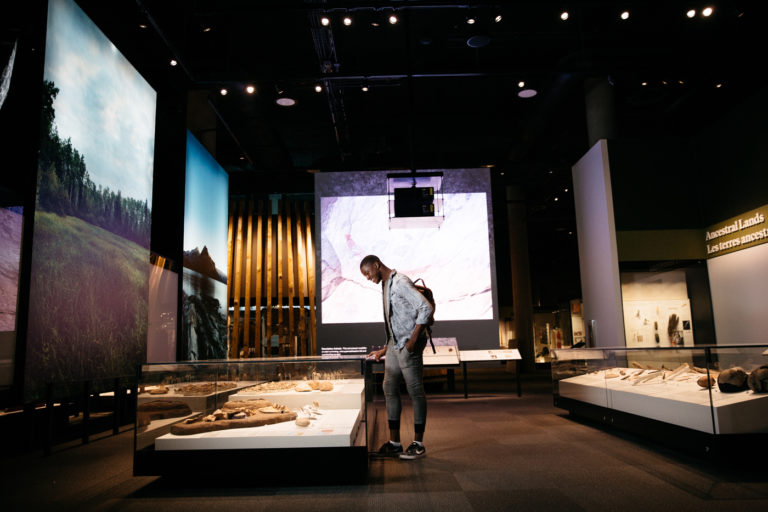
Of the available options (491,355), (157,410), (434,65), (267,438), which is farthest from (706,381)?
(434,65)

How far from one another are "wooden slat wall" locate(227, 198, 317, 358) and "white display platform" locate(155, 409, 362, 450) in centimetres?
723

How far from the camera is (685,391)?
336 centimetres

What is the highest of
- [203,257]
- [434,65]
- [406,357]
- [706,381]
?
[434,65]

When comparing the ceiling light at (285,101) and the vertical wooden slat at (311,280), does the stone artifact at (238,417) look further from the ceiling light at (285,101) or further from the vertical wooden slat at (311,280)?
the vertical wooden slat at (311,280)

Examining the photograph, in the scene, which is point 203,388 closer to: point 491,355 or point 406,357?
point 406,357

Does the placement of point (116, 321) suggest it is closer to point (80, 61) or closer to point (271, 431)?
point (80, 61)

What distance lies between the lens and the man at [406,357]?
3641 mm

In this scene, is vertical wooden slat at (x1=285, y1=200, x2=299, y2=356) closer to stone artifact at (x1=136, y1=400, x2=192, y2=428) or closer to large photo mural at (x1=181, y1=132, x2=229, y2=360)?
large photo mural at (x1=181, y1=132, x2=229, y2=360)

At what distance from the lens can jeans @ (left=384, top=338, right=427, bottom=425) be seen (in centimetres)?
365

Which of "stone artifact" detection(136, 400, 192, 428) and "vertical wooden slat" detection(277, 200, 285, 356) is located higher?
"vertical wooden slat" detection(277, 200, 285, 356)

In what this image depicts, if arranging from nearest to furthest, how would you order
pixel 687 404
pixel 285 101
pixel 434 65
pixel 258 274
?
1. pixel 687 404
2. pixel 285 101
3. pixel 434 65
4. pixel 258 274

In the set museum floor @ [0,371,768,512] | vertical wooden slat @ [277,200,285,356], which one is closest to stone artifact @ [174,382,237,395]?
museum floor @ [0,371,768,512]

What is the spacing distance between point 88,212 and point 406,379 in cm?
326

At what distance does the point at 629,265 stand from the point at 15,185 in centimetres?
732
